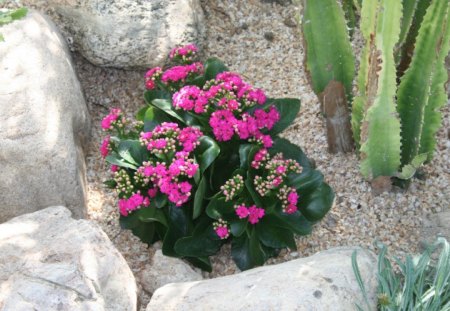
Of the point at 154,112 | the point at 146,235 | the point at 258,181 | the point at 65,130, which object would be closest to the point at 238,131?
the point at 258,181

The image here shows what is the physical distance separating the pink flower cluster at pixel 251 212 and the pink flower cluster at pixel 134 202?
46cm

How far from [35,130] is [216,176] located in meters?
1.02

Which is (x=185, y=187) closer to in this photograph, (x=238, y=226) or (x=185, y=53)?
(x=238, y=226)

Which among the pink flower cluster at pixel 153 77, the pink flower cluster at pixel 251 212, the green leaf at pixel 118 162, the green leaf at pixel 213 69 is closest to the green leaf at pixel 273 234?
the pink flower cluster at pixel 251 212

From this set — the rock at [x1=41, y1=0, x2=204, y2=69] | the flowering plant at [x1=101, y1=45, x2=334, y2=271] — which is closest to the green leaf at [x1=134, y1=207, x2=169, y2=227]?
the flowering plant at [x1=101, y1=45, x2=334, y2=271]

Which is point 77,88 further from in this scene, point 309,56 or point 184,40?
point 309,56

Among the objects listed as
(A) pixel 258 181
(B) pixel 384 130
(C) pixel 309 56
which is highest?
(C) pixel 309 56

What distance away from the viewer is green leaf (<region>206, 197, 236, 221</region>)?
3289 millimetres

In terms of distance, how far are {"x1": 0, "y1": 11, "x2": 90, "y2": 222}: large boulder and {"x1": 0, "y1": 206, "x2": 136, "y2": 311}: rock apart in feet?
1.39

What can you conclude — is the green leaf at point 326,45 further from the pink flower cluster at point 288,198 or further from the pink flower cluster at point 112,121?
the pink flower cluster at point 112,121

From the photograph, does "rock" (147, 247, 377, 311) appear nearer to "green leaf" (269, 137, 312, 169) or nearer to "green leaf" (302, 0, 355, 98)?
"green leaf" (269, 137, 312, 169)

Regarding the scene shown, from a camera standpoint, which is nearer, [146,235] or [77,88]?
[146,235]

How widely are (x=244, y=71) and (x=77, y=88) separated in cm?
114

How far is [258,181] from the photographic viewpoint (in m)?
3.26
